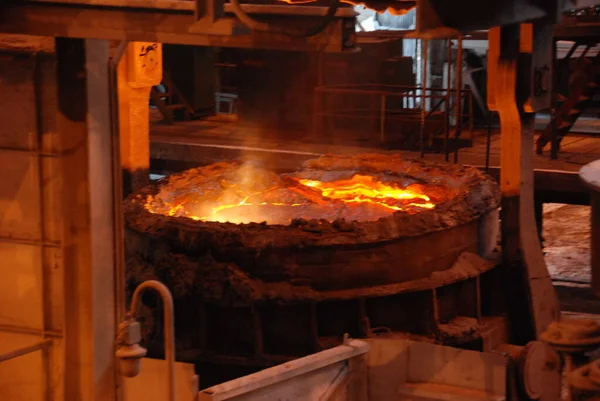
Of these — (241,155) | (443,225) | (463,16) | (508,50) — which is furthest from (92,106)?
(241,155)

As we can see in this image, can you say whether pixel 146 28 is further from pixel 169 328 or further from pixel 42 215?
pixel 169 328

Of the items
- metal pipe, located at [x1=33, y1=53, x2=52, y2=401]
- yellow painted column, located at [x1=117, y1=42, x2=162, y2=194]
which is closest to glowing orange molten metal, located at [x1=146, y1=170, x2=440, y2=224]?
yellow painted column, located at [x1=117, y1=42, x2=162, y2=194]

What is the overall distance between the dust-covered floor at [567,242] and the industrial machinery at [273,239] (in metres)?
4.02

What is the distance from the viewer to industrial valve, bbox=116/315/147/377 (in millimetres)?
5637

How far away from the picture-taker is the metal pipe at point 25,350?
18.6 ft

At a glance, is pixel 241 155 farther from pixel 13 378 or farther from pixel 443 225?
pixel 13 378

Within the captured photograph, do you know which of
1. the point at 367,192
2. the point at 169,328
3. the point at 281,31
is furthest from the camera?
the point at 367,192

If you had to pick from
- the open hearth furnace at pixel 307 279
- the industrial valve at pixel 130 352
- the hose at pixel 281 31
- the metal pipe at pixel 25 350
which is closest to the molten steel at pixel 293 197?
the open hearth furnace at pixel 307 279

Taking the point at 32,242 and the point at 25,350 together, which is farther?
the point at 32,242

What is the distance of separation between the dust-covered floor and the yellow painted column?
20.3ft

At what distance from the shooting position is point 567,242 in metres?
16.3

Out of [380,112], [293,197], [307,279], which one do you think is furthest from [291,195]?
[380,112]

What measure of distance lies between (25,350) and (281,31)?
101 inches

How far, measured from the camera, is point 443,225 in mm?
8984
